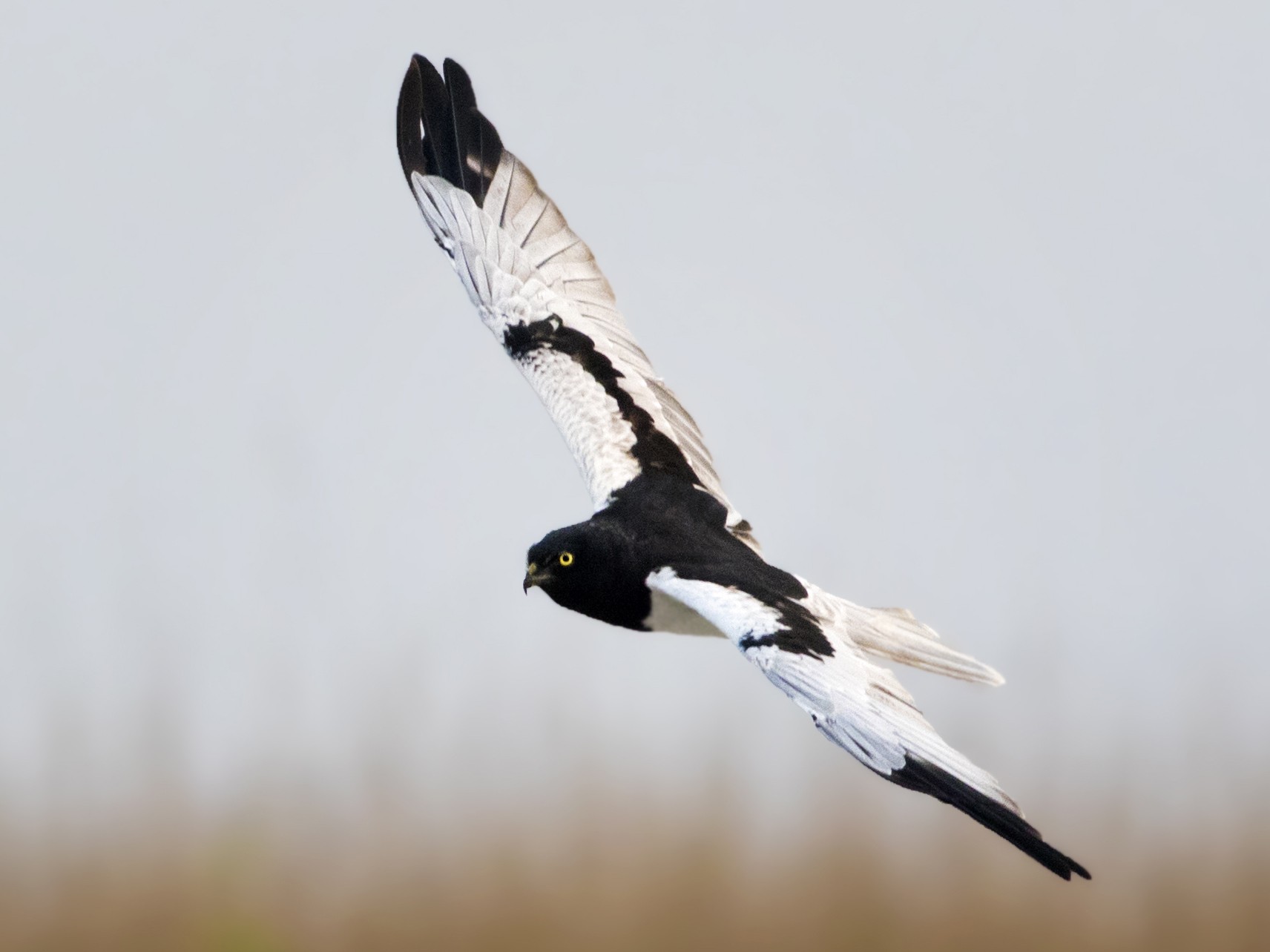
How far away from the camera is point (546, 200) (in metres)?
8.03

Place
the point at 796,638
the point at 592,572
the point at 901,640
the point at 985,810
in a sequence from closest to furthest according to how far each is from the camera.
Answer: the point at 985,810, the point at 796,638, the point at 592,572, the point at 901,640

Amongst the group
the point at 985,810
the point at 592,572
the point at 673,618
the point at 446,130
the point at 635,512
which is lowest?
the point at 985,810

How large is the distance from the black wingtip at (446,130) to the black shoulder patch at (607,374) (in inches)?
29.3

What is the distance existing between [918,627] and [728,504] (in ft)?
2.93

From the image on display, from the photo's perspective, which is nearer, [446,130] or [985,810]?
[985,810]

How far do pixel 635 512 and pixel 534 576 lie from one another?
49 centimetres

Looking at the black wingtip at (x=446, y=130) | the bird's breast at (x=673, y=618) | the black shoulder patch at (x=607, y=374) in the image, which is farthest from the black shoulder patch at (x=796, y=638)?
the black wingtip at (x=446, y=130)

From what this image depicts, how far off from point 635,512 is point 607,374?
114 cm

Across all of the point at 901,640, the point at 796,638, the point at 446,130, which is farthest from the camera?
the point at 446,130

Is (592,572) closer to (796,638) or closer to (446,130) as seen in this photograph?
(796,638)

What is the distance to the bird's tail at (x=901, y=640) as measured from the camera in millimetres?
6359

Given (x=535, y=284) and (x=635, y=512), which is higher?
(x=535, y=284)

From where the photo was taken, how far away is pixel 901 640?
6.48m

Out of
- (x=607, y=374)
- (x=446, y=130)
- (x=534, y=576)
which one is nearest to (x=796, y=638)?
(x=534, y=576)
